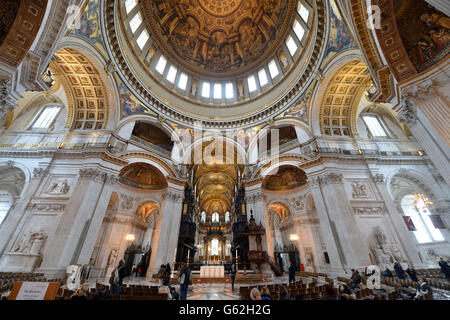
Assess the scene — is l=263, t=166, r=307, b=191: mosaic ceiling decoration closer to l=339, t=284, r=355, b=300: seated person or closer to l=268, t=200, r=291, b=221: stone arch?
l=268, t=200, r=291, b=221: stone arch

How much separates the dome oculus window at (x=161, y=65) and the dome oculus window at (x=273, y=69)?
13126 millimetres

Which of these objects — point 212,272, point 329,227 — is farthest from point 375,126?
point 212,272

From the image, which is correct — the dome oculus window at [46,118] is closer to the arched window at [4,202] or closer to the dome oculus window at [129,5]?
the arched window at [4,202]

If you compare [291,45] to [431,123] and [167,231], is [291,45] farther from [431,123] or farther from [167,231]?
[167,231]

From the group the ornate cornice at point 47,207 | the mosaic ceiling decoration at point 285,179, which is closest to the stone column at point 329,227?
the mosaic ceiling decoration at point 285,179

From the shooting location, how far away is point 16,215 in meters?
10.4

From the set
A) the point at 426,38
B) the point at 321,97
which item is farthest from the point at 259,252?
the point at 426,38

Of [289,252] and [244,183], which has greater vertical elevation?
[244,183]

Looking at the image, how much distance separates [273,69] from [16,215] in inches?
1023

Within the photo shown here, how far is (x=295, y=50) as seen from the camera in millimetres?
18344

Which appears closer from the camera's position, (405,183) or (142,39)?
(405,183)
